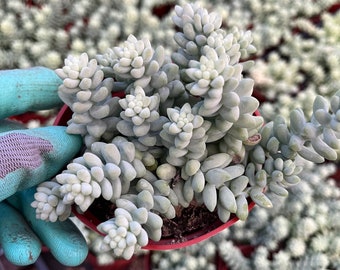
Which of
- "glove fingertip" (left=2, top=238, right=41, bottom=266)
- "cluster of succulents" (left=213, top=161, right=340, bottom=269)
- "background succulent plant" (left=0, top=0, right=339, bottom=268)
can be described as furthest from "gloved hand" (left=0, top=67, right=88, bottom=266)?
"cluster of succulents" (left=213, top=161, right=340, bottom=269)

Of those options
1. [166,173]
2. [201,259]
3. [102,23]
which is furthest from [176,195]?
[102,23]

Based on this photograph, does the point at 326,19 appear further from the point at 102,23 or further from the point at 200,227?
the point at 200,227

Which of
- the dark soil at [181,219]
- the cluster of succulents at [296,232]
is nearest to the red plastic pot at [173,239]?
the dark soil at [181,219]

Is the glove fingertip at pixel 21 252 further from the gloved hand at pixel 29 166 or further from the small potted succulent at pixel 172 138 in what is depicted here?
the small potted succulent at pixel 172 138

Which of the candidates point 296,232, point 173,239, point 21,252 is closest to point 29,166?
point 21,252

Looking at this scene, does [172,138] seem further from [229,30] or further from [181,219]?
[229,30]

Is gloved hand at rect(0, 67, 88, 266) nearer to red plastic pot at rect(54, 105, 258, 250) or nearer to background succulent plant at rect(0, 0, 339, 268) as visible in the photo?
red plastic pot at rect(54, 105, 258, 250)
